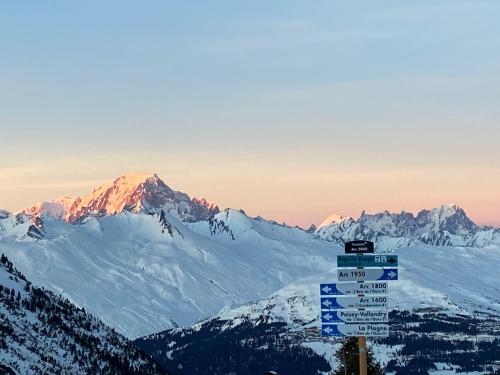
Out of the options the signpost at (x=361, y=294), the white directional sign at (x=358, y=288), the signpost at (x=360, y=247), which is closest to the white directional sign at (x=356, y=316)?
the signpost at (x=361, y=294)

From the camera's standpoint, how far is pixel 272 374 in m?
58.5

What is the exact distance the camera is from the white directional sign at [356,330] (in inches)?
2468

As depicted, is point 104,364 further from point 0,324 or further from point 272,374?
point 272,374

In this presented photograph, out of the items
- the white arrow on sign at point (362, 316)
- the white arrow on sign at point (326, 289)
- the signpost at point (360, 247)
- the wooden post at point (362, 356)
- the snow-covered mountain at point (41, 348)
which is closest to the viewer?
the signpost at point (360, 247)

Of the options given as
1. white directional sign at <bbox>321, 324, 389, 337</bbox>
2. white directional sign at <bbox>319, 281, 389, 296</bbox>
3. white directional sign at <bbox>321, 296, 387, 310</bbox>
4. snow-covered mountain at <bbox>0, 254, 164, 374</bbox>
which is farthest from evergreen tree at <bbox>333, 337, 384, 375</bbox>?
snow-covered mountain at <bbox>0, 254, 164, 374</bbox>

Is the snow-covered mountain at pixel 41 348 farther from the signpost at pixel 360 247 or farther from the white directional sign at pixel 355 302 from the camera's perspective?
the signpost at pixel 360 247

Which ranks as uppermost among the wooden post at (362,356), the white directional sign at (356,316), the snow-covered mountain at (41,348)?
the white directional sign at (356,316)

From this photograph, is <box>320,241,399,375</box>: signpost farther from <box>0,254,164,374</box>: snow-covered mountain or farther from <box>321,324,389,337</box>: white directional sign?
<box>0,254,164,374</box>: snow-covered mountain

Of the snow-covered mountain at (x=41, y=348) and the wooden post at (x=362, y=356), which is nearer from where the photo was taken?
the wooden post at (x=362, y=356)

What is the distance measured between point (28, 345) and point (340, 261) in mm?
111135

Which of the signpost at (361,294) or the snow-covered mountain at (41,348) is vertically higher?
the signpost at (361,294)

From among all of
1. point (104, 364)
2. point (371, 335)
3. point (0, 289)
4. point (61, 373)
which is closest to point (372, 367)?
point (371, 335)

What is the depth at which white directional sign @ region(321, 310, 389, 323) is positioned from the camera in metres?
62.6

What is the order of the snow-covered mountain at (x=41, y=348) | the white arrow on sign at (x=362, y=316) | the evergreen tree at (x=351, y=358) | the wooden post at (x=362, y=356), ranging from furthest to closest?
1. the snow-covered mountain at (x=41, y=348)
2. the evergreen tree at (x=351, y=358)
3. the white arrow on sign at (x=362, y=316)
4. the wooden post at (x=362, y=356)
